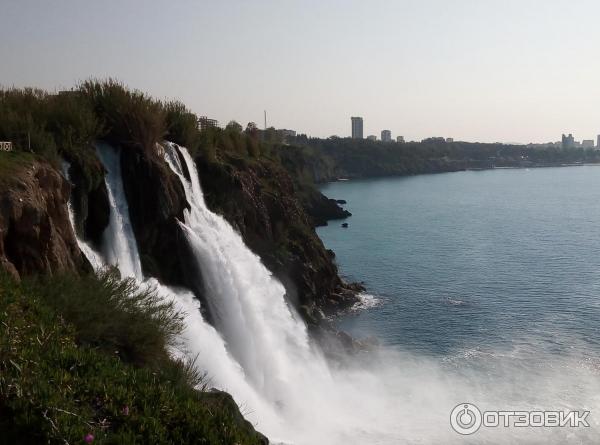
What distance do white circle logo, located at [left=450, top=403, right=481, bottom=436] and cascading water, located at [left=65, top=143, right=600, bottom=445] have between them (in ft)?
1.28

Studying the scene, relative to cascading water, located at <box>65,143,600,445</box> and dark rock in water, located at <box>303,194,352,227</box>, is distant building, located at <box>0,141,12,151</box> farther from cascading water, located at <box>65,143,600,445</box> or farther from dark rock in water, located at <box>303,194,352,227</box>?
dark rock in water, located at <box>303,194,352,227</box>

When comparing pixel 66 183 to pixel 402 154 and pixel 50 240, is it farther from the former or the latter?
pixel 402 154

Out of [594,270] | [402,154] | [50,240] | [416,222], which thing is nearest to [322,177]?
[402,154]

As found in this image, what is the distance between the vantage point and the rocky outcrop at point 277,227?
2948 centimetres

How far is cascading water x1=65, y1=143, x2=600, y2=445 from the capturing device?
1845 centimetres

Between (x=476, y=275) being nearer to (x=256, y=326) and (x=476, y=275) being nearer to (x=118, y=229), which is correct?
(x=256, y=326)

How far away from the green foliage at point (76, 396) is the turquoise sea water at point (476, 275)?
23854mm

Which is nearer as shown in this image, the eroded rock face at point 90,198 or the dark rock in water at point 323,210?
the eroded rock face at point 90,198

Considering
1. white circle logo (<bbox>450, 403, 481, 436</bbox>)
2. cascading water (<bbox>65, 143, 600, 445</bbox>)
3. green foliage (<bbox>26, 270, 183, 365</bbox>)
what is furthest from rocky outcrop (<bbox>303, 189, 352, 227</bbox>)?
green foliage (<bbox>26, 270, 183, 365</bbox>)

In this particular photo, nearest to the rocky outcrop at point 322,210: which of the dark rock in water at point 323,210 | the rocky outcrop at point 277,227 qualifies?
the dark rock in water at point 323,210

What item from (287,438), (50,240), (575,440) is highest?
(50,240)

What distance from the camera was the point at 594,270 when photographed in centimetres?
4459

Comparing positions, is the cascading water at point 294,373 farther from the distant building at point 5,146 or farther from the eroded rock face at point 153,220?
the distant building at point 5,146

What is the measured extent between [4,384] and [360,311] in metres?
31.5
